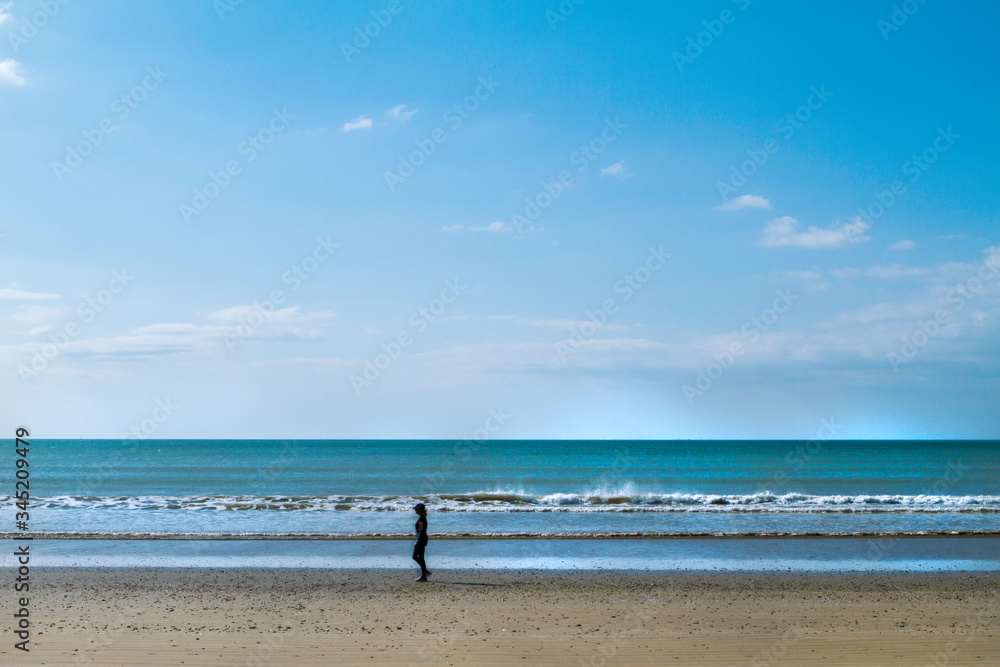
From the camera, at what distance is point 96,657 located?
927 cm

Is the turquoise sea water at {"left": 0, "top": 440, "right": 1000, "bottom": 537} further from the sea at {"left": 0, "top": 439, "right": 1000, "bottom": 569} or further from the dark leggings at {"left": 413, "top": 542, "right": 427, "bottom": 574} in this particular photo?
the dark leggings at {"left": 413, "top": 542, "right": 427, "bottom": 574}

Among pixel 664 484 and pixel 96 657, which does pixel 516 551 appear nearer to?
pixel 96 657

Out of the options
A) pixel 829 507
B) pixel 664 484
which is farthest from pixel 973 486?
pixel 829 507

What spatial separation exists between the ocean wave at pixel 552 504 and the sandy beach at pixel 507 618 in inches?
488

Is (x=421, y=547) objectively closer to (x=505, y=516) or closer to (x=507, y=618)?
(x=507, y=618)

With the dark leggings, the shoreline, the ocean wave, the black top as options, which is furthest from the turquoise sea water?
the dark leggings

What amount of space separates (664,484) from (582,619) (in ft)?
126

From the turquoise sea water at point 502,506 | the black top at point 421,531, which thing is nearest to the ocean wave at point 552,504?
the turquoise sea water at point 502,506

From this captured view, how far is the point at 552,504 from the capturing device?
28797 millimetres

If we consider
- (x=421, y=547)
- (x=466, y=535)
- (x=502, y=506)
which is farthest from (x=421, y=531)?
(x=502, y=506)

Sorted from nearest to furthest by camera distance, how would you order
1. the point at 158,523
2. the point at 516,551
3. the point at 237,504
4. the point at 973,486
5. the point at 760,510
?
the point at 516,551 → the point at 158,523 → the point at 760,510 → the point at 237,504 → the point at 973,486

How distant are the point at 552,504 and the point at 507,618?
18003 millimetres

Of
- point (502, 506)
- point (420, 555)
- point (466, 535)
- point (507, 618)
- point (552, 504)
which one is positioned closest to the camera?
point (507, 618)

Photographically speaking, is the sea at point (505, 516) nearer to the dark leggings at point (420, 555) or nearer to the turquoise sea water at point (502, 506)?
the turquoise sea water at point (502, 506)
